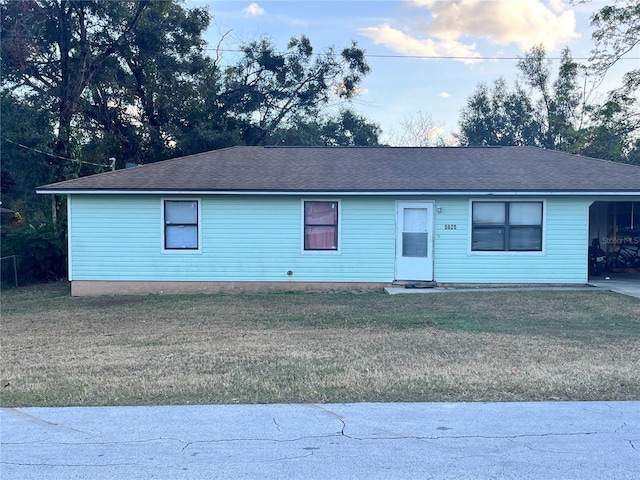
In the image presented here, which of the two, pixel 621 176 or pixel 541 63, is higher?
pixel 541 63

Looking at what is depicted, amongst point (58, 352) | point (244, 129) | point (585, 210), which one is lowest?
point (58, 352)

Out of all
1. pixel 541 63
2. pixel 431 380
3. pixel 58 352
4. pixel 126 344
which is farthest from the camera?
pixel 541 63

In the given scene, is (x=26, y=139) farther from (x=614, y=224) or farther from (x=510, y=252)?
(x=614, y=224)

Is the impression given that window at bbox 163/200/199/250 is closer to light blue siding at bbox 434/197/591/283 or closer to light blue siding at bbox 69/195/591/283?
light blue siding at bbox 69/195/591/283

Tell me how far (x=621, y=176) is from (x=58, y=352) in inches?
531

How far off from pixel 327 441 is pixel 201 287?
10633 mm

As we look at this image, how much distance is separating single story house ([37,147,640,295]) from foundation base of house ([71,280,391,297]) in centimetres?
3

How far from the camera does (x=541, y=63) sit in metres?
37.1

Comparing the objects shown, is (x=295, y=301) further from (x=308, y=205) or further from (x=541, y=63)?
(x=541, y=63)

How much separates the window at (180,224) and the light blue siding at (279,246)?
0.60ft

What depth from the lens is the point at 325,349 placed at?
26.0ft

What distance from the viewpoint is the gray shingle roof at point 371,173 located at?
46.3ft

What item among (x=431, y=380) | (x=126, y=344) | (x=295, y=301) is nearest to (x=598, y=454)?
(x=431, y=380)

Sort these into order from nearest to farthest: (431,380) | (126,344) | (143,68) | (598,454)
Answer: (598,454) < (431,380) < (126,344) < (143,68)
